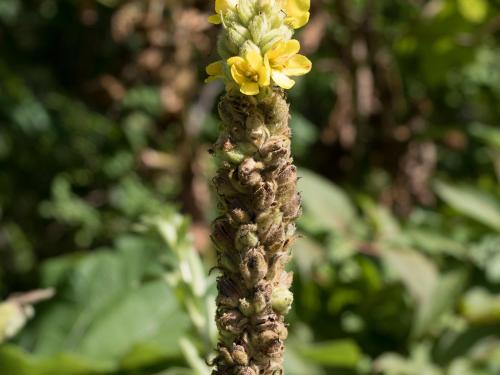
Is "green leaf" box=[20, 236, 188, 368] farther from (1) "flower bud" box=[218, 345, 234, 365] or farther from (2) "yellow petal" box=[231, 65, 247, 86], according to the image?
(2) "yellow petal" box=[231, 65, 247, 86]

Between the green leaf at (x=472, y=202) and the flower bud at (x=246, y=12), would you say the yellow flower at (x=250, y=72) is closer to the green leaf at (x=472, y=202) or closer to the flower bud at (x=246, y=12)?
the flower bud at (x=246, y=12)

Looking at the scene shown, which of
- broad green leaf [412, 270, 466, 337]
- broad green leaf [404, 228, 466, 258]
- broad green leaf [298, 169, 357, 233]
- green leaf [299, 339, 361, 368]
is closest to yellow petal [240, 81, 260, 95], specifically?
green leaf [299, 339, 361, 368]

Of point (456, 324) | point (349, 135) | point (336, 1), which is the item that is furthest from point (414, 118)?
point (456, 324)

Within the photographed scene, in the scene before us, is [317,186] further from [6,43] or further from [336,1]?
[6,43]

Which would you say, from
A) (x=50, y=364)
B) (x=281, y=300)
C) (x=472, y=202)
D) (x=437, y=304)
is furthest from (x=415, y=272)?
(x=281, y=300)

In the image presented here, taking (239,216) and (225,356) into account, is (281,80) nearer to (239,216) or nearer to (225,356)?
(239,216)

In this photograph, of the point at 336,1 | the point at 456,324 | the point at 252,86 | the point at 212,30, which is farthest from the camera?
the point at 336,1
